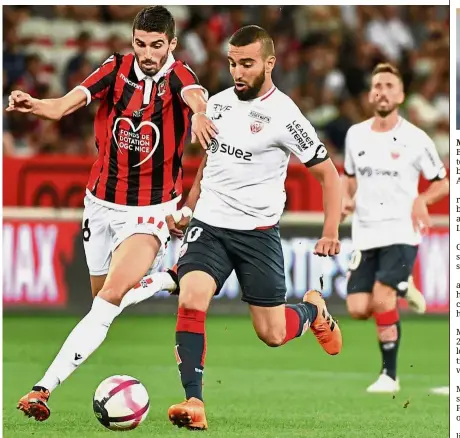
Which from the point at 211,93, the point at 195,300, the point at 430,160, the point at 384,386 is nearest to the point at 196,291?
the point at 195,300

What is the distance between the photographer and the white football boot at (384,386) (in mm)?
8203

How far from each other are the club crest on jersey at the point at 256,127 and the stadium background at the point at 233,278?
1.58 metres

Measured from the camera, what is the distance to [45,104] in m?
6.43

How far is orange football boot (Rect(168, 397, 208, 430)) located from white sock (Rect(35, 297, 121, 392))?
680 millimetres

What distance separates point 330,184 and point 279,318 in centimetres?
82

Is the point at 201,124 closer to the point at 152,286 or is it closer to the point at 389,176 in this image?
the point at 152,286

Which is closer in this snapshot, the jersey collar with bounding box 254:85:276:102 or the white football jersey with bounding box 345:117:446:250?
the jersey collar with bounding box 254:85:276:102

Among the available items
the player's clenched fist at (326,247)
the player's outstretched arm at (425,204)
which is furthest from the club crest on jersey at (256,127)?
the player's outstretched arm at (425,204)

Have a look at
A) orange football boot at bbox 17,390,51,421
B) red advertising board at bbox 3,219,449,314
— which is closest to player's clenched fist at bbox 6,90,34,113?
orange football boot at bbox 17,390,51,421

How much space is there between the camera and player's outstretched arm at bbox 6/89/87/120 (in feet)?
20.1

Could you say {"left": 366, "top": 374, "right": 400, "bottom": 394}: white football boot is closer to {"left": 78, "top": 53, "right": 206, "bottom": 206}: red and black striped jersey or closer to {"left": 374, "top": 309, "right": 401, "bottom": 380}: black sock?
{"left": 374, "top": 309, "right": 401, "bottom": 380}: black sock

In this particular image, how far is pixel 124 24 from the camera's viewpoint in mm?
16125

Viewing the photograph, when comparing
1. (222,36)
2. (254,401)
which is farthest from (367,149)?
(222,36)

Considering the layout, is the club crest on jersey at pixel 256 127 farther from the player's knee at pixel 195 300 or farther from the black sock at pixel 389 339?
the black sock at pixel 389 339
